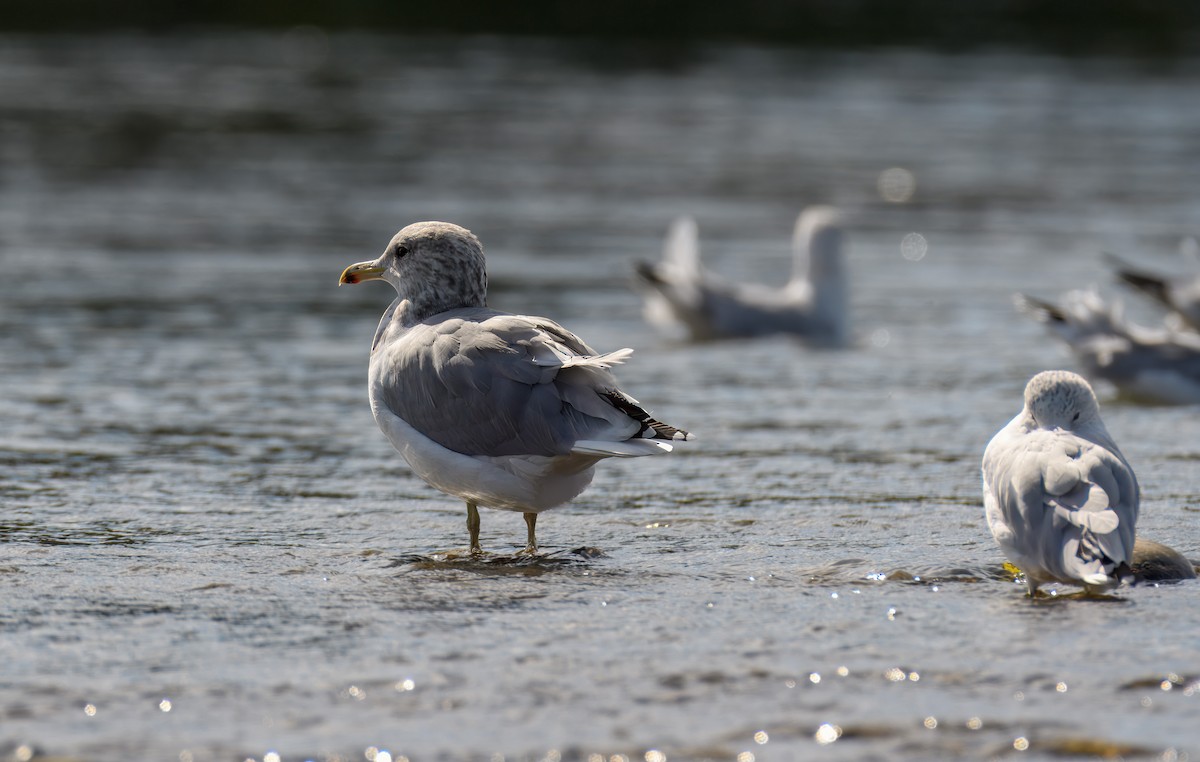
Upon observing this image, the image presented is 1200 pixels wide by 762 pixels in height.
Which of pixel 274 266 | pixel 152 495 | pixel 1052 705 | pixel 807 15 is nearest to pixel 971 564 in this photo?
pixel 1052 705

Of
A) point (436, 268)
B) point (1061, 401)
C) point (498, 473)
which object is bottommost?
point (498, 473)

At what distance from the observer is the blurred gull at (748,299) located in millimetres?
14164

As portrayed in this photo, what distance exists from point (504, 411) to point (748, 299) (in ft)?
26.9

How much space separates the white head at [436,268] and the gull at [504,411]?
13 centimetres

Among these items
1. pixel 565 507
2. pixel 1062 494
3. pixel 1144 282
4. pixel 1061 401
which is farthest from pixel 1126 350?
pixel 1062 494

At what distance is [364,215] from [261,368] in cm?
745

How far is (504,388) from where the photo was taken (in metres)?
6.43

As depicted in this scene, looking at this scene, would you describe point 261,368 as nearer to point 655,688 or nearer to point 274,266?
point 274,266

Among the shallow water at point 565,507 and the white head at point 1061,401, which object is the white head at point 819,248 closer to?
the shallow water at point 565,507

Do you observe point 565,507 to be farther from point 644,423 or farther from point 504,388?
point 644,423

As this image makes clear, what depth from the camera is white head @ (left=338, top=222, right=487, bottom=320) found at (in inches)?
280

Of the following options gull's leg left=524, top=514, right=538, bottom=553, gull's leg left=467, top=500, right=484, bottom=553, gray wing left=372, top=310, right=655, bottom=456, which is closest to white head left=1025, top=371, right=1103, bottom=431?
gray wing left=372, top=310, right=655, bottom=456

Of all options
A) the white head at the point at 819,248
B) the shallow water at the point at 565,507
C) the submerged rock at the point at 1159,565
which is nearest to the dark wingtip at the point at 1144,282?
the shallow water at the point at 565,507

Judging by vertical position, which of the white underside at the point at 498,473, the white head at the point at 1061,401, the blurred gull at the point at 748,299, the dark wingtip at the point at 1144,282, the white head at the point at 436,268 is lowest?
the blurred gull at the point at 748,299
